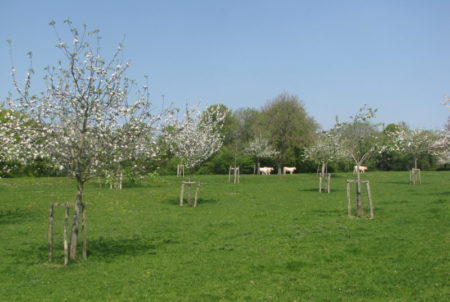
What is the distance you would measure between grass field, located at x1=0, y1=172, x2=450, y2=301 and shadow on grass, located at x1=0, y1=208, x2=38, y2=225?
0.05 meters

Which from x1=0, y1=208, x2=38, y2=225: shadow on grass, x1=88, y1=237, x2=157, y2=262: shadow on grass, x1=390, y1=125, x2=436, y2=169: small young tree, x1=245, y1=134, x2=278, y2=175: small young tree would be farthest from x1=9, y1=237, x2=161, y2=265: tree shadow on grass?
x1=245, y1=134, x2=278, y2=175: small young tree

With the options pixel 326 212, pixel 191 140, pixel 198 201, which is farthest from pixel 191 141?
pixel 326 212

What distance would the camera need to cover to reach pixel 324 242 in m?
15.7

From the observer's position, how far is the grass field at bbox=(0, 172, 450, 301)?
10.6 meters

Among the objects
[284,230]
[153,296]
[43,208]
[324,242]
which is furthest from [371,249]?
[43,208]

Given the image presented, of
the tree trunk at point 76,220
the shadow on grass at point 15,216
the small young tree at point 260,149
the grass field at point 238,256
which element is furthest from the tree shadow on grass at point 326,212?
the small young tree at point 260,149

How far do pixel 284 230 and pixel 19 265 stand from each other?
9.66 m

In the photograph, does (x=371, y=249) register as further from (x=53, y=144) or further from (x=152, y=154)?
(x=53, y=144)

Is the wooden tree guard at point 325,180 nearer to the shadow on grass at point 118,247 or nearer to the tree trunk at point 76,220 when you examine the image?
the shadow on grass at point 118,247

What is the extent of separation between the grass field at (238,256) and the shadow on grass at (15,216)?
50 mm

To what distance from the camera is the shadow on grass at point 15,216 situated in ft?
72.4

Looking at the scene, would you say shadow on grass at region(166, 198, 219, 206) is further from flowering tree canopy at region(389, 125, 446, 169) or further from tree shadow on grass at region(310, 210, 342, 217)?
flowering tree canopy at region(389, 125, 446, 169)

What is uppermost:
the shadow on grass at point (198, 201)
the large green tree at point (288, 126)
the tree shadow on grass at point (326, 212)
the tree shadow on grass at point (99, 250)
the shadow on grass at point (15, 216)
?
the large green tree at point (288, 126)

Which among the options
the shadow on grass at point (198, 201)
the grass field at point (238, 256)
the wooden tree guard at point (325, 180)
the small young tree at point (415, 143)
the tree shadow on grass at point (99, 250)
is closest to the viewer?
the grass field at point (238, 256)
